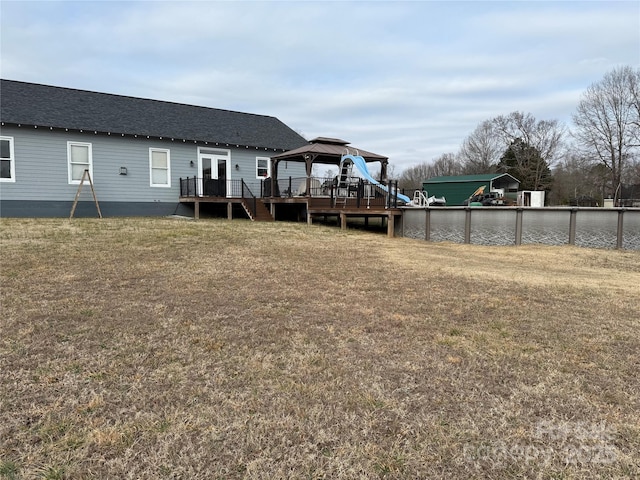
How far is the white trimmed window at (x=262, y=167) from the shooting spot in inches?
674

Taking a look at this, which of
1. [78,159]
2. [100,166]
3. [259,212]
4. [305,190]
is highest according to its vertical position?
[78,159]

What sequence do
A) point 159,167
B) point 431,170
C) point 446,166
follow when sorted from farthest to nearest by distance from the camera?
point 431,170 → point 446,166 → point 159,167

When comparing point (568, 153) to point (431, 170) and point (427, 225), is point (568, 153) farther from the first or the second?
point (427, 225)

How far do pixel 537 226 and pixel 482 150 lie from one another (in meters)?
41.3

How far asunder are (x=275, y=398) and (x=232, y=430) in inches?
14.5

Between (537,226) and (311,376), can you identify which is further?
(537,226)

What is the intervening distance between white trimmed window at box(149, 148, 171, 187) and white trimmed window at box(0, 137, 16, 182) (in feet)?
13.3

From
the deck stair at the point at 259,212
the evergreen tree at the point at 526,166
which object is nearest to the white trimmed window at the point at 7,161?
the deck stair at the point at 259,212

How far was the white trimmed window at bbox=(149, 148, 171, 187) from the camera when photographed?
14978 millimetres

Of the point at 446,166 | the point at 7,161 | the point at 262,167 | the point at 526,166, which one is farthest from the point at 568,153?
the point at 7,161

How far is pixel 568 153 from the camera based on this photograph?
40.8 meters

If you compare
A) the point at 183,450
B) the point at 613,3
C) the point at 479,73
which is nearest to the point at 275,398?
the point at 183,450

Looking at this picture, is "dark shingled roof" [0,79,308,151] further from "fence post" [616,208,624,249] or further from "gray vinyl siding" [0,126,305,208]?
"fence post" [616,208,624,249]

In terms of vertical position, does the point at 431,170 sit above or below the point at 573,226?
above
